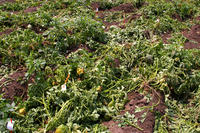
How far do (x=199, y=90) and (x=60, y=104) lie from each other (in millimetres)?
1976

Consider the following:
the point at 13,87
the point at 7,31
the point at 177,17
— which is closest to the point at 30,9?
the point at 7,31

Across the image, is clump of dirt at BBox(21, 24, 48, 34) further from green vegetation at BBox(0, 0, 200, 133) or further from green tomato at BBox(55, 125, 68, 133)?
green tomato at BBox(55, 125, 68, 133)

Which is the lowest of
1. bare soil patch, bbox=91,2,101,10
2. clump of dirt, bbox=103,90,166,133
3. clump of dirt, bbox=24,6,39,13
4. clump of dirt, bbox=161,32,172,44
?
clump of dirt, bbox=103,90,166,133

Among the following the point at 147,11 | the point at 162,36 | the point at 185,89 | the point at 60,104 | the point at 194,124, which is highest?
the point at 147,11

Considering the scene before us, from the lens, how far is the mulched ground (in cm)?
251

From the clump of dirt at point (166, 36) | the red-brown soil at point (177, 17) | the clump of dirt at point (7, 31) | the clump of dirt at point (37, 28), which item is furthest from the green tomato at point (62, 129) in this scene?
the red-brown soil at point (177, 17)

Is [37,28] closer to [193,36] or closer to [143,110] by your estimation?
[143,110]

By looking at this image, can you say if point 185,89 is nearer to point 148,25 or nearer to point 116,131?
point 116,131

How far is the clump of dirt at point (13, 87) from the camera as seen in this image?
2504mm

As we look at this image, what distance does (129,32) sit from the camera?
3695 millimetres

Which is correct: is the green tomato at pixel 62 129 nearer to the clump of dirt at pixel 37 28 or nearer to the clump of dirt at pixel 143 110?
the clump of dirt at pixel 143 110

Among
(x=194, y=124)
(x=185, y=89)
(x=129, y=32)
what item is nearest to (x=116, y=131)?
(x=194, y=124)

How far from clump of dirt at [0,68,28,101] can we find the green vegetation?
101 mm

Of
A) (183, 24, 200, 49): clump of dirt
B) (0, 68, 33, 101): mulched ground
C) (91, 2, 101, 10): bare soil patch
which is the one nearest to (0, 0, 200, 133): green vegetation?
(0, 68, 33, 101): mulched ground
